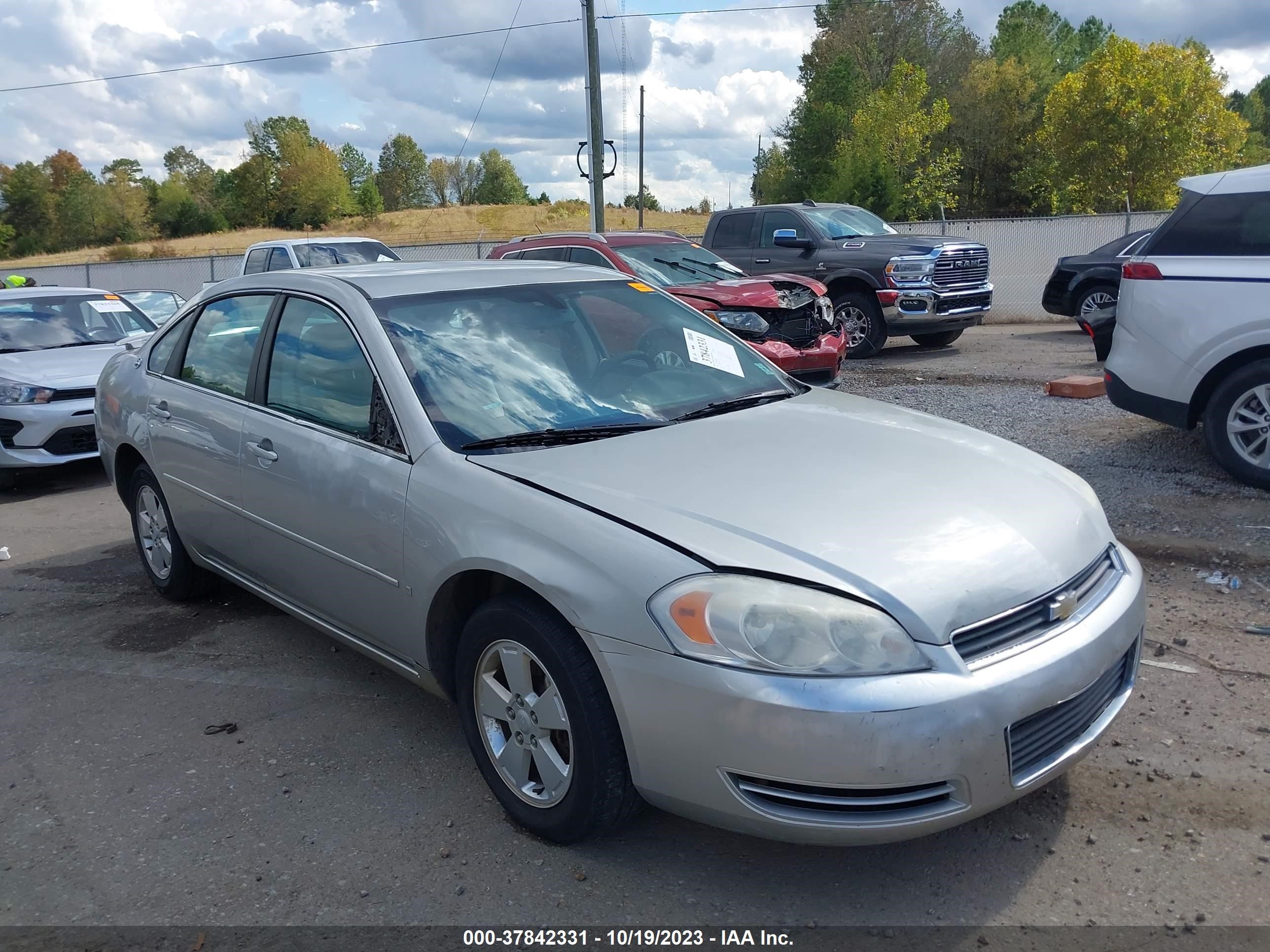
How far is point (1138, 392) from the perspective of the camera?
658cm

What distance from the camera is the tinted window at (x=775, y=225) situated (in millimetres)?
13836

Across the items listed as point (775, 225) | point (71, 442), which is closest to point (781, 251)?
point (775, 225)

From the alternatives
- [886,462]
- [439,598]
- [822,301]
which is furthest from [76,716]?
[822,301]

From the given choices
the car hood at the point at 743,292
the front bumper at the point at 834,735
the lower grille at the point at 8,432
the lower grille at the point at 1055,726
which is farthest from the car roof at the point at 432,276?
the car hood at the point at 743,292

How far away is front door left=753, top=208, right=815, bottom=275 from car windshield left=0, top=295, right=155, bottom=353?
7734 mm

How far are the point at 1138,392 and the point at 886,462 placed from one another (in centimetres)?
421

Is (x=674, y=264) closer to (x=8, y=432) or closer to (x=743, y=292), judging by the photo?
(x=743, y=292)

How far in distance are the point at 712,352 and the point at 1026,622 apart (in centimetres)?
194

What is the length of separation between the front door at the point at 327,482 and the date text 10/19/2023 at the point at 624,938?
1015 mm

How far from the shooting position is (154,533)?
5277 millimetres

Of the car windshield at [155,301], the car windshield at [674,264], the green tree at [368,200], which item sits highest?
the green tree at [368,200]

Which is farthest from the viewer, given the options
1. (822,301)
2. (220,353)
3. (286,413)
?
(822,301)

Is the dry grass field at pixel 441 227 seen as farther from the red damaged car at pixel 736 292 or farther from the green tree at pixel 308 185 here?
the red damaged car at pixel 736 292

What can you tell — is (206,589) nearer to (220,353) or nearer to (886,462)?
(220,353)
